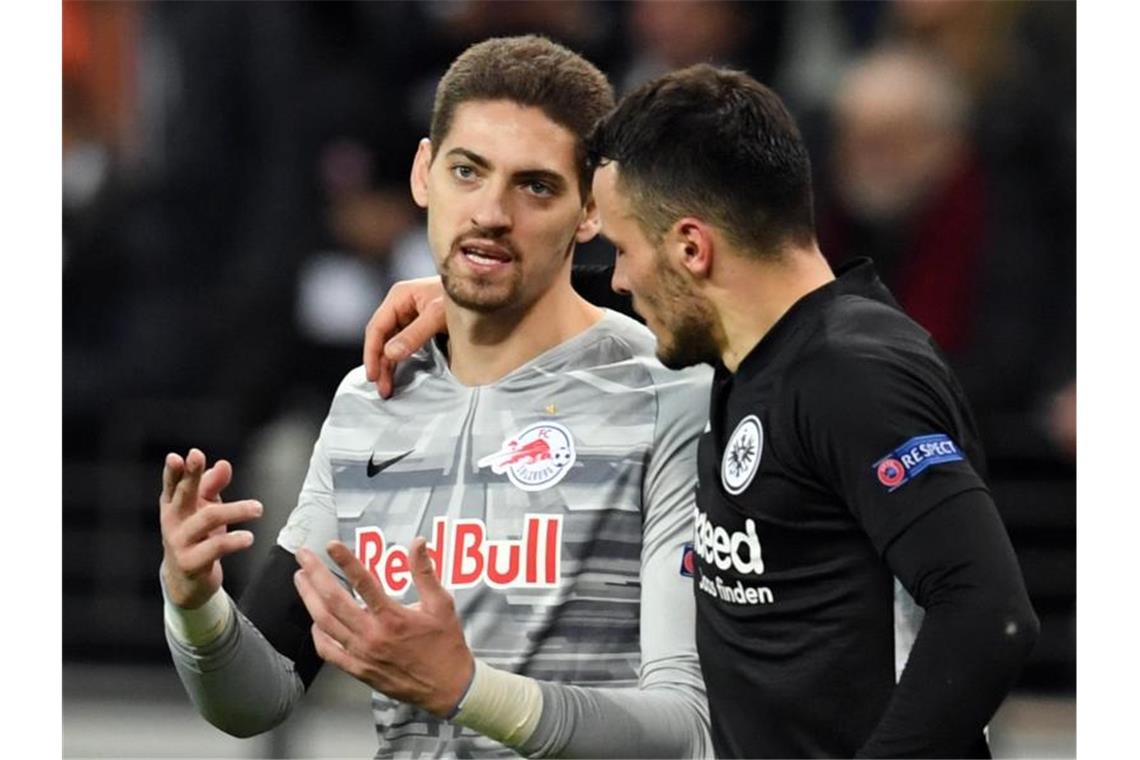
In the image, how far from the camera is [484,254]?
12.6 feet

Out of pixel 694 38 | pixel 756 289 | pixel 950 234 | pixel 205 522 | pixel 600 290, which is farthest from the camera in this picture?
pixel 694 38

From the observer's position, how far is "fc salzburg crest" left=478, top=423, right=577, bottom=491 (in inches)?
153

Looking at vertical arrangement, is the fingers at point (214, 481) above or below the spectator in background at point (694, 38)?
below

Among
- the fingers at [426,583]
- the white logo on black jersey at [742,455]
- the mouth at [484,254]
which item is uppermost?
the mouth at [484,254]

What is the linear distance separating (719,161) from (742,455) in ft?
1.80

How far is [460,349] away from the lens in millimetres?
4078

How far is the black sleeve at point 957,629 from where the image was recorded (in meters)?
3.00

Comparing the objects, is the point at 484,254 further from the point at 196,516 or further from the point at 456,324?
the point at 196,516

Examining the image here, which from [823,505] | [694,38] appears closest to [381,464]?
[823,505]

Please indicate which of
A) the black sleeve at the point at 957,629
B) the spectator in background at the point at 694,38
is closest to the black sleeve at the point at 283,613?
the black sleeve at the point at 957,629

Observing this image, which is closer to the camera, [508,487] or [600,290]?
[508,487]

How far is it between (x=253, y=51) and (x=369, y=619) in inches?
177

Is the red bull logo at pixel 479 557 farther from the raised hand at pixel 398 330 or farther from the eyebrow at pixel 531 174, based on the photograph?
the eyebrow at pixel 531 174

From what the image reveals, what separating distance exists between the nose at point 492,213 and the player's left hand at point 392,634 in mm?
790
